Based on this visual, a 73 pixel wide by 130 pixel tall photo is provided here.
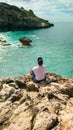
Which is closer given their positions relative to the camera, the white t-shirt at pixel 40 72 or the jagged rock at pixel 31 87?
the jagged rock at pixel 31 87

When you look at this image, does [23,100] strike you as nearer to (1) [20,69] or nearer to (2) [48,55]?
(1) [20,69]

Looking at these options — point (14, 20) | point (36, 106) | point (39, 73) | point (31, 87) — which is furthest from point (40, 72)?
point (14, 20)

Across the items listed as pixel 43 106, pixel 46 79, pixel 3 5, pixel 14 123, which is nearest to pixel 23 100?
pixel 43 106

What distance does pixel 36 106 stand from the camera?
1162cm

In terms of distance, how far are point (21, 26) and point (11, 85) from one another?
14258 cm

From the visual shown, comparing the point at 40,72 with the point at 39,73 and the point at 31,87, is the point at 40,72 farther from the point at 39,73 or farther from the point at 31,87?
the point at 31,87

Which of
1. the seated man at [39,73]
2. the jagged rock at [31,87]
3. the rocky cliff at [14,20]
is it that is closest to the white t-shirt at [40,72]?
the seated man at [39,73]

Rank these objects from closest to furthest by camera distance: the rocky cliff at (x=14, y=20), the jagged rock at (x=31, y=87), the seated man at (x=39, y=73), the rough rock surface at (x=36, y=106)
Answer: the rough rock surface at (x=36, y=106), the jagged rock at (x=31, y=87), the seated man at (x=39, y=73), the rocky cliff at (x=14, y=20)

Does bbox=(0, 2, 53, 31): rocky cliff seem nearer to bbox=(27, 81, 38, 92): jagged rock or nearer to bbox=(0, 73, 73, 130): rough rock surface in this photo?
bbox=(27, 81, 38, 92): jagged rock

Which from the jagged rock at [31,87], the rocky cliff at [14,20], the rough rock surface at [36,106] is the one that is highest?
the rough rock surface at [36,106]

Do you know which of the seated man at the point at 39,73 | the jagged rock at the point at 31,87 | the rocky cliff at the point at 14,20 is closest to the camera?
the jagged rock at the point at 31,87

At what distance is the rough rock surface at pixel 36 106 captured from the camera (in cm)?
1023

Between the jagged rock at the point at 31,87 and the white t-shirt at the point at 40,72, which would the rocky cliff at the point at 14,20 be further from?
the jagged rock at the point at 31,87

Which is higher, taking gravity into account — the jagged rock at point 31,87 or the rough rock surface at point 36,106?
the rough rock surface at point 36,106
